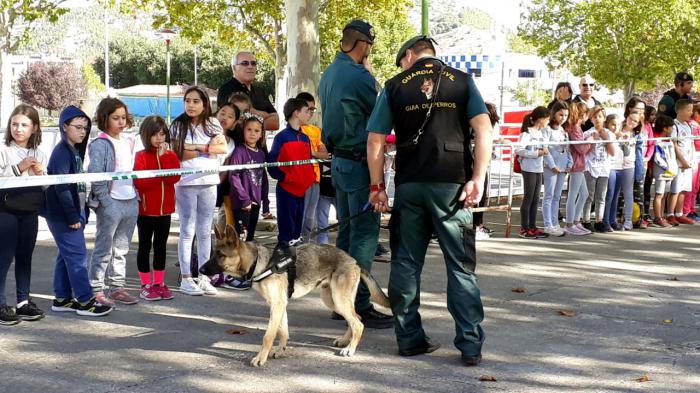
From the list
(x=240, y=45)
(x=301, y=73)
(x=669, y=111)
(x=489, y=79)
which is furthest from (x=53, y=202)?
(x=489, y=79)

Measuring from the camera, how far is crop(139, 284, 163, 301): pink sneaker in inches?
306

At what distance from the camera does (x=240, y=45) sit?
37750 millimetres

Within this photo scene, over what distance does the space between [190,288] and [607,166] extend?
21.6 feet

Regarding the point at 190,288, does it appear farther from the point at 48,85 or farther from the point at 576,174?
the point at 48,85

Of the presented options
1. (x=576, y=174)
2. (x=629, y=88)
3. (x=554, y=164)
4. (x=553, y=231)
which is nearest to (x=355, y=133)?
(x=554, y=164)

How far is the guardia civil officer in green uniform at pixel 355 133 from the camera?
6.92 m

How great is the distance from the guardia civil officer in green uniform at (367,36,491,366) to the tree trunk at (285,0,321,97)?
9.74 metres

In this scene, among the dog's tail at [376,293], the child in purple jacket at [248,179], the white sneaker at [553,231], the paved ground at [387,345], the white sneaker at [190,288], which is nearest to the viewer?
the paved ground at [387,345]

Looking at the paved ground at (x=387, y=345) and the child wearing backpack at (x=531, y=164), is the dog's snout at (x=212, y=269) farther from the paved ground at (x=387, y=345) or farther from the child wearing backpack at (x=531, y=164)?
the child wearing backpack at (x=531, y=164)

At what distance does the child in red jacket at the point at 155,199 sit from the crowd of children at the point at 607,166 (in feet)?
17.3

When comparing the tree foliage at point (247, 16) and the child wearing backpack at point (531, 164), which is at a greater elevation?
the tree foliage at point (247, 16)

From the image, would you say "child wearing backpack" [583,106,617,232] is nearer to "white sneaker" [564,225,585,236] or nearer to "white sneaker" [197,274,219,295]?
"white sneaker" [564,225,585,236]

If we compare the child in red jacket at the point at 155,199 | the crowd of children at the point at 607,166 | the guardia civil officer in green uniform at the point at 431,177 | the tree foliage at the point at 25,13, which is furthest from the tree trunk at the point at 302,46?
the tree foliage at the point at 25,13

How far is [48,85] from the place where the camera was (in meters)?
87.2
